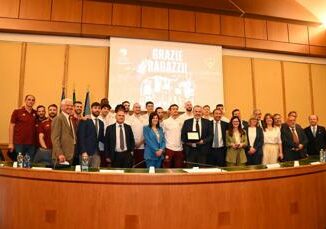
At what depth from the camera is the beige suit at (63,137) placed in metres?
3.07

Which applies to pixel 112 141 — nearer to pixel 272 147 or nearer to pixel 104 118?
pixel 104 118

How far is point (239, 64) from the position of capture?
6801mm

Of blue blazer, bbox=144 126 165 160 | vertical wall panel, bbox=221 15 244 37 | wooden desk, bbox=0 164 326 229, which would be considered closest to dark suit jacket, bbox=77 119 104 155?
blue blazer, bbox=144 126 165 160

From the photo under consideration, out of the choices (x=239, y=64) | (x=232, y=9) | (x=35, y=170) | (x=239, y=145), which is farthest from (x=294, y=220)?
(x=232, y=9)

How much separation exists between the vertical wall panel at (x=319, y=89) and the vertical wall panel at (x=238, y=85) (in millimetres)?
1856

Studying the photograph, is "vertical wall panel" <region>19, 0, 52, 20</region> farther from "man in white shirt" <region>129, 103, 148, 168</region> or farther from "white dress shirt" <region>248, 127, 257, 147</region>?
"white dress shirt" <region>248, 127, 257, 147</region>

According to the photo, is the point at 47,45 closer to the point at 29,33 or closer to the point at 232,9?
the point at 29,33

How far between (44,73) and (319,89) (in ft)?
21.4

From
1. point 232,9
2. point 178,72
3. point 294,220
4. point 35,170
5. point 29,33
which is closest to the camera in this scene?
point 35,170

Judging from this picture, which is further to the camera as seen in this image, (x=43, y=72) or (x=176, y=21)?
(x=176, y=21)

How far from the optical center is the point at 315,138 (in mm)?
4762

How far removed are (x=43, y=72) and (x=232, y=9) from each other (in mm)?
4291

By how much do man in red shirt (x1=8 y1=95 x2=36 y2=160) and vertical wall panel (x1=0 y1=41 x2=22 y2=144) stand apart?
173cm

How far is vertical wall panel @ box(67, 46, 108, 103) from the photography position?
5863 mm
